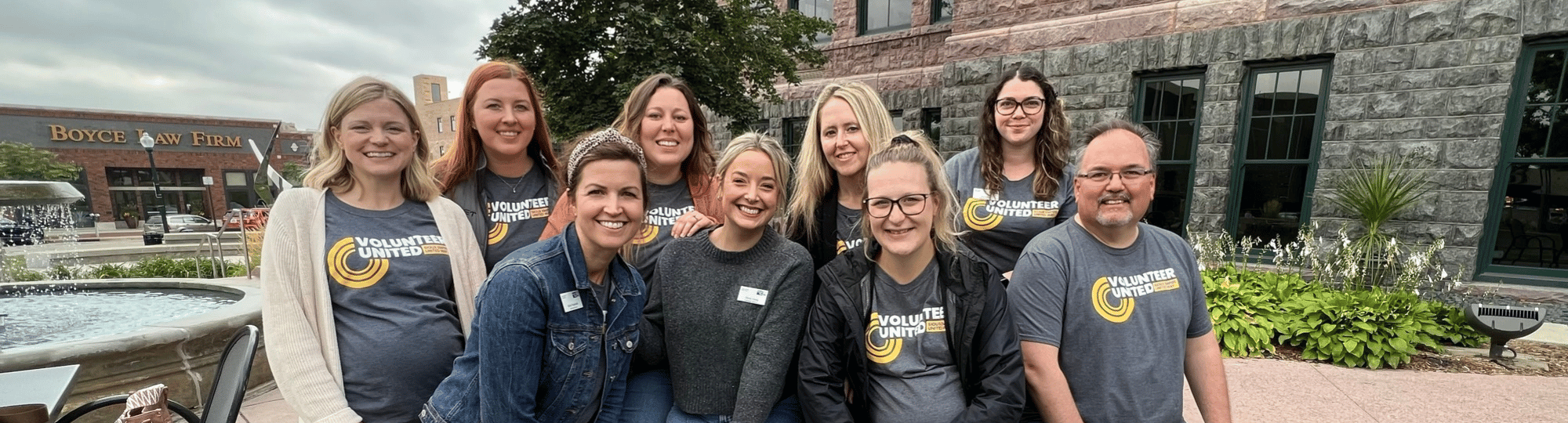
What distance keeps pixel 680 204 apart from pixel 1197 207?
6357mm

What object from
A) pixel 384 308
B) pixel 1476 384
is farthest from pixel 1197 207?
pixel 384 308

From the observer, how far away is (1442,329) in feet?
14.9

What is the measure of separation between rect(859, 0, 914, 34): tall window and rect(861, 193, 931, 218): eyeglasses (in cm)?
866

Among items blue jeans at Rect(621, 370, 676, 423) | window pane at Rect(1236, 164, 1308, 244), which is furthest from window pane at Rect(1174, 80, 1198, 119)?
blue jeans at Rect(621, 370, 676, 423)

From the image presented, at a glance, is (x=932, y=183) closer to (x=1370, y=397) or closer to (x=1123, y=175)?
(x=1123, y=175)

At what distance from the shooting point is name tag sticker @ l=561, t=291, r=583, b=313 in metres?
1.67

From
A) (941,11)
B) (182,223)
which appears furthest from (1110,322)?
(182,223)

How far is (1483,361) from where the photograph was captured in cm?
434

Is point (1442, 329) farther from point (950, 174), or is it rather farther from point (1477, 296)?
point (950, 174)

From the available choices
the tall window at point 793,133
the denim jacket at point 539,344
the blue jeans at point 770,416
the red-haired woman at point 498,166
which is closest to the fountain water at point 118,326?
the red-haired woman at point 498,166

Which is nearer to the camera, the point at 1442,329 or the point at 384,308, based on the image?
the point at 384,308

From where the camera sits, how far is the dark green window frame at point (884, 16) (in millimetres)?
9883

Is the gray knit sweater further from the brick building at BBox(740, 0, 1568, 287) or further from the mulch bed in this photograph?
the brick building at BBox(740, 0, 1568, 287)

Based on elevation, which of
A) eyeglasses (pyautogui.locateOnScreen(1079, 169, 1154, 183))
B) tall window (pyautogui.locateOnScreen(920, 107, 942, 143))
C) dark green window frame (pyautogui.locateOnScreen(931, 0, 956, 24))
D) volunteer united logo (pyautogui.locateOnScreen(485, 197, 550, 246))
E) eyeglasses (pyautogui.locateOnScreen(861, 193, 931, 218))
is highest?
dark green window frame (pyautogui.locateOnScreen(931, 0, 956, 24))
